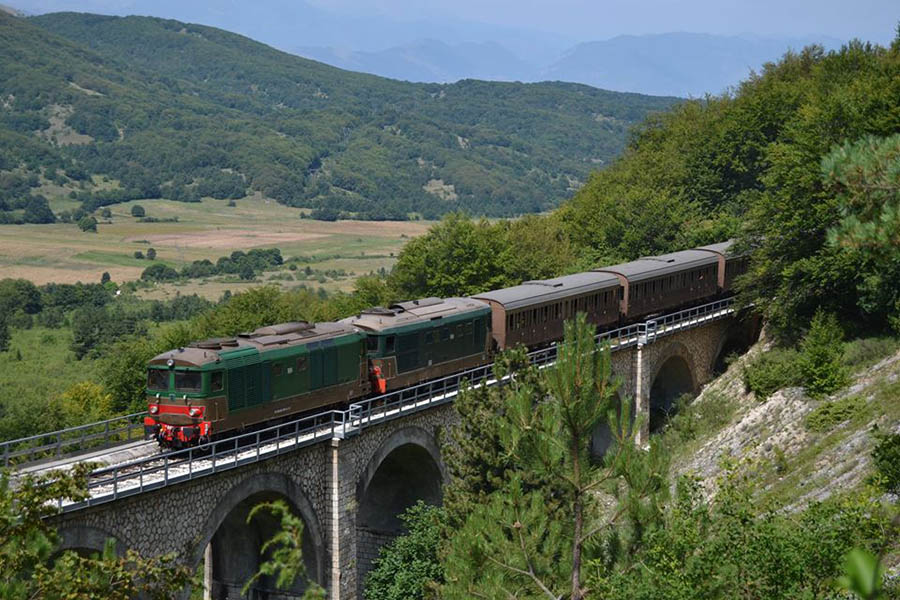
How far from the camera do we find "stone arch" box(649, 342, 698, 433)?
5156 centimetres

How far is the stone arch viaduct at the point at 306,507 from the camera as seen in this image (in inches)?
968

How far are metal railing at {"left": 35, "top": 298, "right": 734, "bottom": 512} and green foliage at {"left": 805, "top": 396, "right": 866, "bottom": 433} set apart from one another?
28.3 ft

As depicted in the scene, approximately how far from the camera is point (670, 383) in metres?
54.3

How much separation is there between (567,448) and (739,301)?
3482 centimetres

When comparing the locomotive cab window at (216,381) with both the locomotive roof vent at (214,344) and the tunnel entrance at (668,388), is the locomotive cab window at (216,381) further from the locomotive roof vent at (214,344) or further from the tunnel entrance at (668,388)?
the tunnel entrance at (668,388)

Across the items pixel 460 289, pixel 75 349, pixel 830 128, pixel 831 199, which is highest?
pixel 830 128

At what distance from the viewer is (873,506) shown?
1745 cm

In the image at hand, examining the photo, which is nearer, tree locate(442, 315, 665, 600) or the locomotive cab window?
tree locate(442, 315, 665, 600)

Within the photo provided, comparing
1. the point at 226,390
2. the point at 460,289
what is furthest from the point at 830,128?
the point at 226,390

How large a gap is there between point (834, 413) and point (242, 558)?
19281 millimetres

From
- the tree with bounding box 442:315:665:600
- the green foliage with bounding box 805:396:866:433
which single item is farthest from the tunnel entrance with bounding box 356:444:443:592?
the tree with bounding box 442:315:665:600

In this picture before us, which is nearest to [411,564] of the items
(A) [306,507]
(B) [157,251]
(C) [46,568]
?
(A) [306,507]

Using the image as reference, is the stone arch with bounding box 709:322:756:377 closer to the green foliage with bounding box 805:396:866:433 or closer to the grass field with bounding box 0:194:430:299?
the green foliage with bounding box 805:396:866:433

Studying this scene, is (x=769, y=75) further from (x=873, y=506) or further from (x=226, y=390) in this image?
(x=873, y=506)
